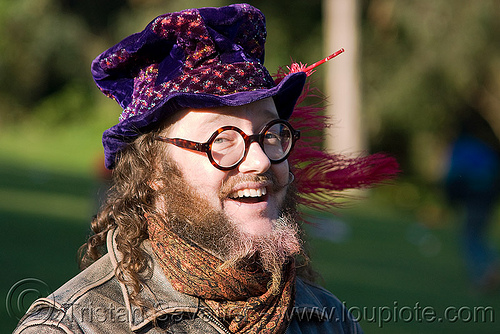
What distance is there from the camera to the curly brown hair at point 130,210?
2.53 meters

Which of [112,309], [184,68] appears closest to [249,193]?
[184,68]

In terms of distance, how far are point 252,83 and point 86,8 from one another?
29.6m

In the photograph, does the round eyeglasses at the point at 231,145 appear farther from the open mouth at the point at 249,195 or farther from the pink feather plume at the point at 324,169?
the pink feather plume at the point at 324,169

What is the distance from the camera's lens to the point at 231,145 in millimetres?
2600

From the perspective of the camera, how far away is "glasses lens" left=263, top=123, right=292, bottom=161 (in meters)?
2.69

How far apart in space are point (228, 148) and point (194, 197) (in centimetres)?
22

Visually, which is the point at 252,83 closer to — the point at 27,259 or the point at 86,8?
the point at 27,259

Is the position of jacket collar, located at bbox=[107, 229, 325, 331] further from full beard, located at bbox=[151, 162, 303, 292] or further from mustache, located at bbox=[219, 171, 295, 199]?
mustache, located at bbox=[219, 171, 295, 199]

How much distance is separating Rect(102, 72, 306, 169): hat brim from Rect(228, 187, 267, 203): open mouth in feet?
1.02

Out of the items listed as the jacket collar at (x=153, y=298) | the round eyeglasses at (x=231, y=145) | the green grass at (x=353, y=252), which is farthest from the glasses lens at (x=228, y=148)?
the green grass at (x=353, y=252)

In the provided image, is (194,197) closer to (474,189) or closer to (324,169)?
(324,169)

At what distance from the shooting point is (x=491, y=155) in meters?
9.25

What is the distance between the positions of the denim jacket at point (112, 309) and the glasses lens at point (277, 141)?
568mm

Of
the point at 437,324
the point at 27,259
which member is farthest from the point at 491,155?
the point at 27,259
